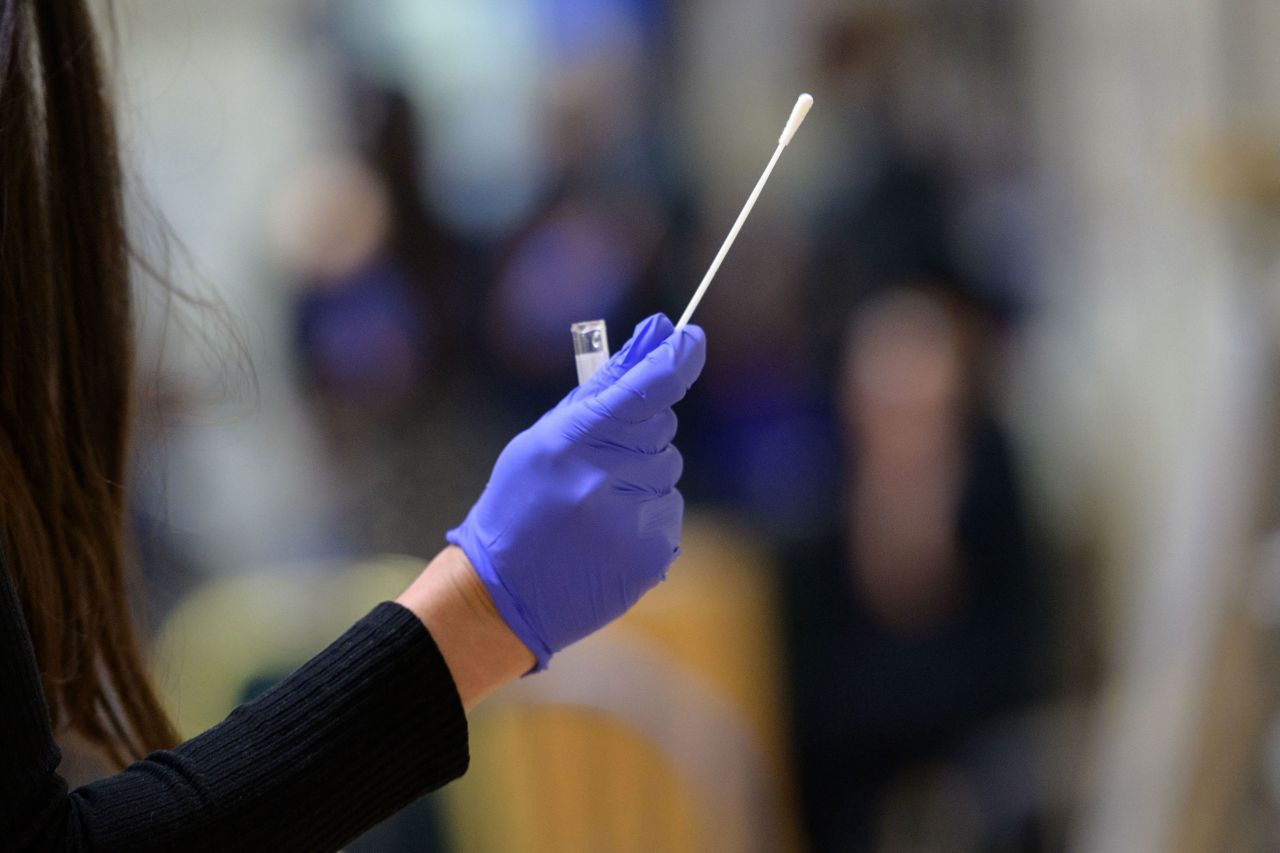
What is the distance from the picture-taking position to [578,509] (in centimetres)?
70

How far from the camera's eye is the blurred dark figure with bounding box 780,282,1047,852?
1.74 metres

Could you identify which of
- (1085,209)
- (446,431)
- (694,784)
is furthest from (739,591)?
(1085,209)

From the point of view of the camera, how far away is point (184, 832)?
0.54 metres

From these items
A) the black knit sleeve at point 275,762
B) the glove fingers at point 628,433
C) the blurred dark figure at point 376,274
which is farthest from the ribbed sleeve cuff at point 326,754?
the blurred dark figure at point 376,274

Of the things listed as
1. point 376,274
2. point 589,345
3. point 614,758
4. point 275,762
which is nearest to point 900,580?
point 614,758

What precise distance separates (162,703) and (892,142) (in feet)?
4.41

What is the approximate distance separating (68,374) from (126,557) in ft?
0.44

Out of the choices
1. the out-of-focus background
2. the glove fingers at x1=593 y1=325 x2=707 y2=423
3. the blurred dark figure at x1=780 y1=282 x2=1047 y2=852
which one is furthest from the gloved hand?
the blurred dark figure at x1=780 y1=282 x2=1047 y2=852

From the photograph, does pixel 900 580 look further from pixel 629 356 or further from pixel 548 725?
pixel 629 356

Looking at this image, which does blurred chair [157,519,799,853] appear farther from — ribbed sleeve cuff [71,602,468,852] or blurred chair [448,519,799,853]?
ribbed sleeve cuff [71,602,468,852]

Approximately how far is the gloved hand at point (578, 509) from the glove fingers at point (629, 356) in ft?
0.04

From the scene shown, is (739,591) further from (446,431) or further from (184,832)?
(184,832)

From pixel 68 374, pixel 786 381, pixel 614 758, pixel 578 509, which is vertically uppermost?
pixel 68 374

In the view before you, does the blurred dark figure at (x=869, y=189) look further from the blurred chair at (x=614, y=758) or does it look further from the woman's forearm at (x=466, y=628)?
the woman's forearm at (x=466, y=628)
